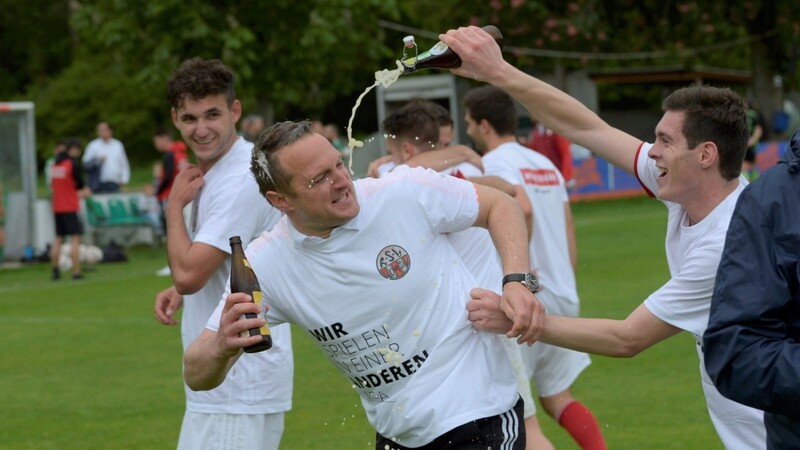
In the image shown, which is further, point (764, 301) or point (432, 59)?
point (432, 59)

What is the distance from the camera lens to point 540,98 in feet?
16.6

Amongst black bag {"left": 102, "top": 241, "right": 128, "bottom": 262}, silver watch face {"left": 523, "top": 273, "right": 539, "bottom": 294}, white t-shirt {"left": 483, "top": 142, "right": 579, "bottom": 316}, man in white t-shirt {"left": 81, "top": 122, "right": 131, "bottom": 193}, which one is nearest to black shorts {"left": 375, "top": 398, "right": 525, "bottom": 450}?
silver watch face {"left": 523, "top": 273, "right": 539, "bottom": 294}

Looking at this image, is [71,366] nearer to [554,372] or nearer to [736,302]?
[554,372]

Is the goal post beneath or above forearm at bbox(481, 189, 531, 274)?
beneath

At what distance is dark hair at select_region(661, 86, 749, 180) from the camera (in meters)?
4.50

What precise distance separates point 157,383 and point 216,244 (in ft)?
19.4

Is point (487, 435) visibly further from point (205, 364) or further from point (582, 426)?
point (582, 426)

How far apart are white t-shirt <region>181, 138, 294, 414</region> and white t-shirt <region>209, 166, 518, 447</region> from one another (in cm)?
104

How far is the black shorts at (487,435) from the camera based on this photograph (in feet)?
15.2

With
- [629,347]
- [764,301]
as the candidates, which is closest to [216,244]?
Answer: [629,347]

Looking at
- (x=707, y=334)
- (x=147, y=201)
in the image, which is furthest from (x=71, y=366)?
(x=147, y=201)

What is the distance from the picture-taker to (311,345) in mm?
13016

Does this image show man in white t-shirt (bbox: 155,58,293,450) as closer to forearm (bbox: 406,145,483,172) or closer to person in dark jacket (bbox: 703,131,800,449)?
forearm (bbox: 406,145,483,172)

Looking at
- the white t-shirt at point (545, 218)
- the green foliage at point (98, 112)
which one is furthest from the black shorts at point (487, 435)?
the green foliage at point (98, 112)
